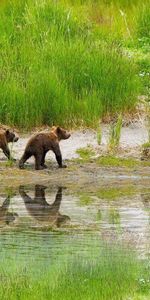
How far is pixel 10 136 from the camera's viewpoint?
1672 centimetres

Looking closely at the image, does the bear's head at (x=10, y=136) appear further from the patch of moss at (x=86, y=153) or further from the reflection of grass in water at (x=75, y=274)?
the reflection of grass in water at (x=75, y=274)

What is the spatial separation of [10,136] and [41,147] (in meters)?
0.63

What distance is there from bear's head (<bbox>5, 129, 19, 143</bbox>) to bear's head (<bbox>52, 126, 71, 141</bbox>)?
1.88ft

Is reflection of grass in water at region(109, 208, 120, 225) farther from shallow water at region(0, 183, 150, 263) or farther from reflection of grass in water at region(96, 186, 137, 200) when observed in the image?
reflection of grass in water at region(96, 186, 137, 200)

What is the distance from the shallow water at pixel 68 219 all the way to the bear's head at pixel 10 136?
142 centimetres

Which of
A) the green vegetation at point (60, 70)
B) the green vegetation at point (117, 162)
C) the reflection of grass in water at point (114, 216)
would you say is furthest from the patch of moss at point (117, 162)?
the reflection of grass in water at point (114, 216)

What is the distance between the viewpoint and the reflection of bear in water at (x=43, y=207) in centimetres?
1280

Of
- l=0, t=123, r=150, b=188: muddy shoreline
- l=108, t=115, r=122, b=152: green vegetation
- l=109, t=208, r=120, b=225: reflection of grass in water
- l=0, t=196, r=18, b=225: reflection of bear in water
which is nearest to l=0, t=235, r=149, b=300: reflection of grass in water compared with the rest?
l=109, t=208, r=120, b=225: reflection of grass in water

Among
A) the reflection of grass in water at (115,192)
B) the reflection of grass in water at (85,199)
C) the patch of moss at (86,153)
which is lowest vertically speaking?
the patch of moss at (86,153)

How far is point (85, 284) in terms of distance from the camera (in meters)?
9.16

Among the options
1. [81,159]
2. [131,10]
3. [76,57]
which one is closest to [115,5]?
[131,10]

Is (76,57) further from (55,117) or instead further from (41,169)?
(41,169)

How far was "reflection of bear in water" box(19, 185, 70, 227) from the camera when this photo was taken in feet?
42.0

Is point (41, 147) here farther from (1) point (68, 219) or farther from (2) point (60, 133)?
(1) point (68, 219)
